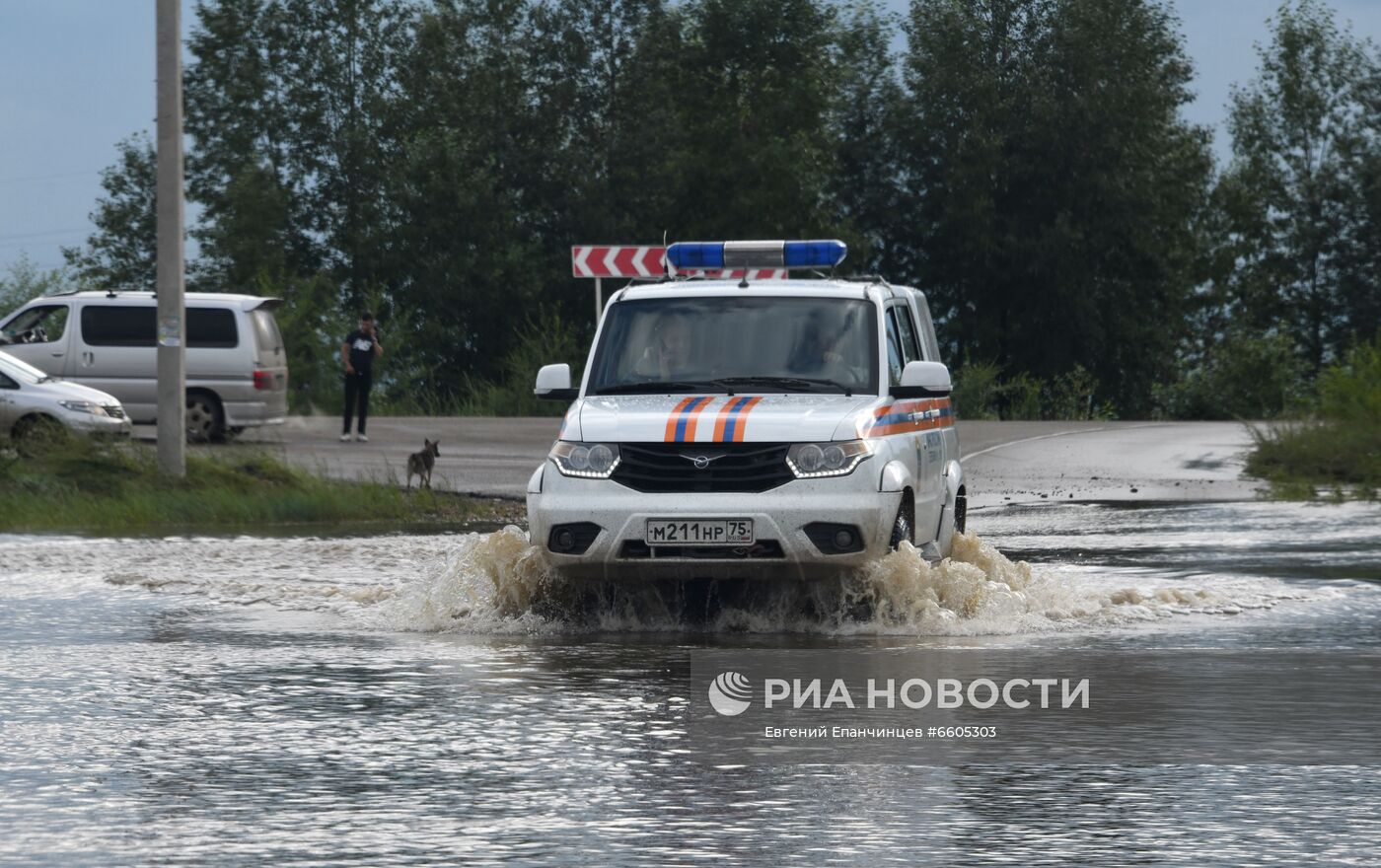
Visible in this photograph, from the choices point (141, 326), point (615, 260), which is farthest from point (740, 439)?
point (141, 326)

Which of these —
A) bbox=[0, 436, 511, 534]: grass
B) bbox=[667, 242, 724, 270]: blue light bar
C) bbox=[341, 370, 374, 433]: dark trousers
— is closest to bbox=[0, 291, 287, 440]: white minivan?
bbox=[341, 370, 374, 433]: dark trousers

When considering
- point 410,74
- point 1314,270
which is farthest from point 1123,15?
point 410,74

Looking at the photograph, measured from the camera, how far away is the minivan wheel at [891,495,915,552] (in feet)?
39.7

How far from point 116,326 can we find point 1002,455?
40.0 ft

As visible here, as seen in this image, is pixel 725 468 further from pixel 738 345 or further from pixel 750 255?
pixel 750 255

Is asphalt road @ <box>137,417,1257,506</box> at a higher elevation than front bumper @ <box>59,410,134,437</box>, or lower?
lower

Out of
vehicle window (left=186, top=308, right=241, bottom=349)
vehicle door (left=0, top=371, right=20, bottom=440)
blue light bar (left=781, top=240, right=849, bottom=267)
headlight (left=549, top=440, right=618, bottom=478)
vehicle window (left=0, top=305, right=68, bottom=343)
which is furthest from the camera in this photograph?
vehicle window (left=0, top=305, right=68, bottom=343)

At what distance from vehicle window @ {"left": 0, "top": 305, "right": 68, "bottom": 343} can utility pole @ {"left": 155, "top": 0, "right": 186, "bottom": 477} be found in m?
10.6

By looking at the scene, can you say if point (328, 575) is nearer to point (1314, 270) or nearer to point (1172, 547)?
point (1172, 547)

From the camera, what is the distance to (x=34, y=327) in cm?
3169

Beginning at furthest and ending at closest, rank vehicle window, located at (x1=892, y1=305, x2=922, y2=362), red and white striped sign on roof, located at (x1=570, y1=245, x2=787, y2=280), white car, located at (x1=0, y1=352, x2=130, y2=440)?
red and white striped sign on roof, located at (x1=570, y1=245, x2=787, y2=280) → white car, located at (x1=0, y1=352, x2=130, y2=440) → vehicle window, located at (x1=892, y1=305, x2=922, y2=362)

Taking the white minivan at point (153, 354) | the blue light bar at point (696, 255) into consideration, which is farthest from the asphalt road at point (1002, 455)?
the blue light bar at point (696, 255)

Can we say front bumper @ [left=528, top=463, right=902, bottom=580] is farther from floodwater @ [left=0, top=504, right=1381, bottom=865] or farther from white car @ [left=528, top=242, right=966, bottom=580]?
floodwater @ [left=0, top=504, right=1381, bottom=865]

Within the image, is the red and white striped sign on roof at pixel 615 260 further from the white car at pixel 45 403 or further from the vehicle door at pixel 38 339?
the vehicle door at pixel 38 339
